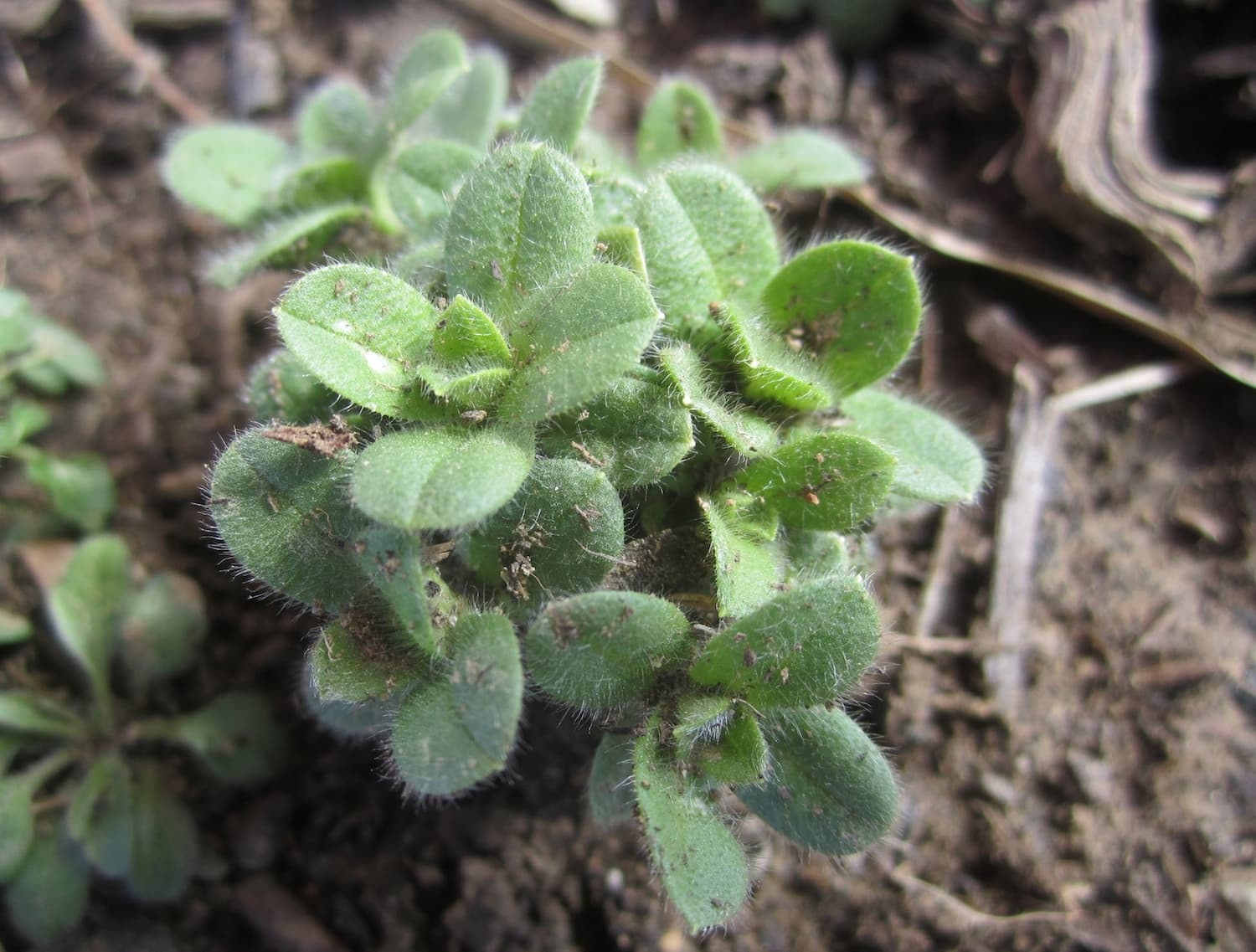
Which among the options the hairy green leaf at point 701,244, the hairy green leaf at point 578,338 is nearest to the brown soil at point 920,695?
the hairy green leaf at point 578,338

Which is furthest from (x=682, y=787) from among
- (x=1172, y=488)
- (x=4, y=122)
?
(x=4, y=122)

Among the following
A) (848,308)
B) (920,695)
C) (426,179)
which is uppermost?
(848,308)

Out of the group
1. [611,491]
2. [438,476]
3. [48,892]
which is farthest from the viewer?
[48,892]

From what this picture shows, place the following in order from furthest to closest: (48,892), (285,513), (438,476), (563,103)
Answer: (48,892), (563,103), (285,513), (438,476)

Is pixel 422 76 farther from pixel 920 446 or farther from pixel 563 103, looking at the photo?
pixel 920 446

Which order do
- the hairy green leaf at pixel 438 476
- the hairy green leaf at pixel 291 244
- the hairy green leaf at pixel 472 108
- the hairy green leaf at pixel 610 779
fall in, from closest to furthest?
the hairy green leaf at pixel 438 476
the hairy green leaf at pixel 610 779
the hairy green leaf at pixel 291 244
the hairy green leaf at pixel 472 108

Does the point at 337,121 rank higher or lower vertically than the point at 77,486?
higher

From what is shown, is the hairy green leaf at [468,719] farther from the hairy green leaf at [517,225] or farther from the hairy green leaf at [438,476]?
the hairy green leaf at [517,225]

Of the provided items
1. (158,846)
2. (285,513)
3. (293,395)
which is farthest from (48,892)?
(293,395)
